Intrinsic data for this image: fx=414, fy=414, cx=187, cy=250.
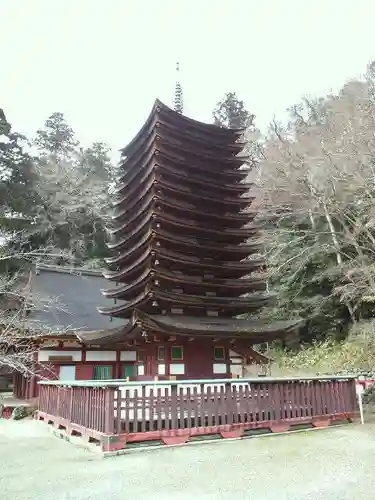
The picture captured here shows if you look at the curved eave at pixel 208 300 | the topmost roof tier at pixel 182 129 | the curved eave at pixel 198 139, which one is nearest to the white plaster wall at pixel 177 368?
the curved eave at pixel 208 300

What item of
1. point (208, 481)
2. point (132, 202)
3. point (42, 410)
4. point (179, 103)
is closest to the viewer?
point (208, 481)

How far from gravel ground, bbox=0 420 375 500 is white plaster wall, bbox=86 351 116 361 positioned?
7.75 metres

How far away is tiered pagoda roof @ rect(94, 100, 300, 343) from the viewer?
12.3m

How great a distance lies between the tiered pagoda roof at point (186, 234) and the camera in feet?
40.3

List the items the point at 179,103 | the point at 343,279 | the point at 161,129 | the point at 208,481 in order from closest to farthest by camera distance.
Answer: the point at 208,481
the point at 161,129
the point at 179,103
the point at 343,279

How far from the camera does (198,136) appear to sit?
→ 47.9ft

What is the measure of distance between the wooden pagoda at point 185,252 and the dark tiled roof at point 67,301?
350 cm

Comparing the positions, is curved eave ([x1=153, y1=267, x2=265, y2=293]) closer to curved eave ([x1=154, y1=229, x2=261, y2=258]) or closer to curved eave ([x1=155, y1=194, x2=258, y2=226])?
curved eave ([x1=154, y1=229, x2=261, y2=258])

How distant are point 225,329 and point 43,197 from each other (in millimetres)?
22680

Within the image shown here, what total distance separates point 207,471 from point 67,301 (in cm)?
1466

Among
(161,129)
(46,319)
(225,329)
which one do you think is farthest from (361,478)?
(46,319)

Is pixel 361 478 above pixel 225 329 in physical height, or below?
below

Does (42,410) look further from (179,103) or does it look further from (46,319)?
(179,103)

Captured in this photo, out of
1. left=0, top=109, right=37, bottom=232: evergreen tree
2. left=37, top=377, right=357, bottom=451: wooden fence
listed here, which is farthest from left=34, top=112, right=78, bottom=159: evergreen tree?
left=37, top=377, right=357, bottom=451: wooden fence
